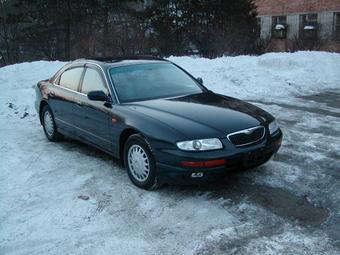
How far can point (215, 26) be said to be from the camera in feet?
74.7

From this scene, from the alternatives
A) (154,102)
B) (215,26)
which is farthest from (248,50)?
(154,102)

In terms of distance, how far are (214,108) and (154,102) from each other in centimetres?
76

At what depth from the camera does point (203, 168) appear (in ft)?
15.5

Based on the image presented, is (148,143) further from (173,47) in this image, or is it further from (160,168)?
(173,47)

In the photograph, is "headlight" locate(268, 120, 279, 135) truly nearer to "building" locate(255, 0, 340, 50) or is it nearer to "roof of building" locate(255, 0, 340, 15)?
"building" locate(255, 0, 340, 50)

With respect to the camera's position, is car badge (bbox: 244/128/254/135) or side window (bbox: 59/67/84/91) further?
side window (bbox: 59/67/84/91)

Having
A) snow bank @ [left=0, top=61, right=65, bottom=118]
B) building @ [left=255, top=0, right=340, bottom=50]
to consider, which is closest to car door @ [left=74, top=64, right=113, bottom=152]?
snow bank @ [left=0, top=61, right=65, bottom=118]

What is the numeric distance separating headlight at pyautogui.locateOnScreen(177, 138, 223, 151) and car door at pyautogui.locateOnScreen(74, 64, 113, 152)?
137 centimetres

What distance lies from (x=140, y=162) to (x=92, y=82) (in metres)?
1.68

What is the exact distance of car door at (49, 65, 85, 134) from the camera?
6.76 metres

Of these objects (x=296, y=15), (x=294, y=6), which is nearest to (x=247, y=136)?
(x=296, y=15)

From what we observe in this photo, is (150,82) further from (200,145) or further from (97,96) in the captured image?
(200,145)

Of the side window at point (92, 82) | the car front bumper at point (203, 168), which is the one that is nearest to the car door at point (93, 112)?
the side window at point (92, 82)

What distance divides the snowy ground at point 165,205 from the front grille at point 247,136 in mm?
595
